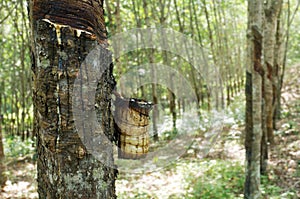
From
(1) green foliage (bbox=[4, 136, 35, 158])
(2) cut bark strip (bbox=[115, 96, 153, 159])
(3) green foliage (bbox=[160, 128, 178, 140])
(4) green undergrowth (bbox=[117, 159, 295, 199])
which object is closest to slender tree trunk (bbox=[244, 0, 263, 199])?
(4) green undergrowth (bbox=[117, 159, 295, 199])

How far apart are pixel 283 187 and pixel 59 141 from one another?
15.7 ft

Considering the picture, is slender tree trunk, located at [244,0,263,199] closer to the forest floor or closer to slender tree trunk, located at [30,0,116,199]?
the forest floor

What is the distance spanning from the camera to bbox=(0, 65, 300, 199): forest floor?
5242mm

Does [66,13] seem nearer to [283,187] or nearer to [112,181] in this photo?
[112,181]

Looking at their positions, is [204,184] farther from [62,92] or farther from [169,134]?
[169,134]

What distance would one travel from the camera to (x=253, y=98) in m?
4.54

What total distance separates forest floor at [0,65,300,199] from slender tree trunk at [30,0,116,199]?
3009 millimetres

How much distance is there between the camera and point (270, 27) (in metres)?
6.59

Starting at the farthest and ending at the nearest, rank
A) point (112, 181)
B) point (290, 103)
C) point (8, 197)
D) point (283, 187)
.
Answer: point (290, 103) → point (8, 197) → point (283, 187) → point (112, 181)

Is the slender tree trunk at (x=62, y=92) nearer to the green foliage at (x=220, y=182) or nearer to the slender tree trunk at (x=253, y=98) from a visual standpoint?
the slender tree trunk at (x=253, y=98)

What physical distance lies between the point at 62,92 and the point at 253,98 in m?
3.58

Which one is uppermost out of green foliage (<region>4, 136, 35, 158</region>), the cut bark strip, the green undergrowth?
the cut bark strip

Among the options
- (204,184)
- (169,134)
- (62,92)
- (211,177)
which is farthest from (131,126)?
(169,134)

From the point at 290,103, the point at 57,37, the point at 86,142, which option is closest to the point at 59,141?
the point at 86,142
